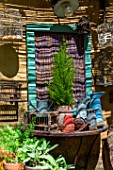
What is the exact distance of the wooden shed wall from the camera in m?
4.90

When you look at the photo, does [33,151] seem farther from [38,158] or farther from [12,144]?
[12,144]

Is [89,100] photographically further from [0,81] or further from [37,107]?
[0,81]

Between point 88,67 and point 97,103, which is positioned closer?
point 97,103

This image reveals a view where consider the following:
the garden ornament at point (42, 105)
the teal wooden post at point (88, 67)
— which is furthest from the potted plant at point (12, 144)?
the teal wooden post at point (88, 67)

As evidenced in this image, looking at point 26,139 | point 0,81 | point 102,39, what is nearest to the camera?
point 26,139

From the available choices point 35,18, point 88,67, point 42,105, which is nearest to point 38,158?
point 42,105

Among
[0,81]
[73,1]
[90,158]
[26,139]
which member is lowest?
[90,158]

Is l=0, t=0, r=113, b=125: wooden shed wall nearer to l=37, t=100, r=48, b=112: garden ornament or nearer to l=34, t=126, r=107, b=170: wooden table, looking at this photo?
l=37, t=100, r=48, b=112: garden ornament

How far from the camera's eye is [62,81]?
4.68 meters

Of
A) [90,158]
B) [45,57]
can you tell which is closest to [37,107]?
[45,57]

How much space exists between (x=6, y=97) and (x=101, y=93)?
1383 millimetres

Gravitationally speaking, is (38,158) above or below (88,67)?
below

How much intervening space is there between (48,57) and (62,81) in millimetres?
603

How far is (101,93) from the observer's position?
4.91 metres
